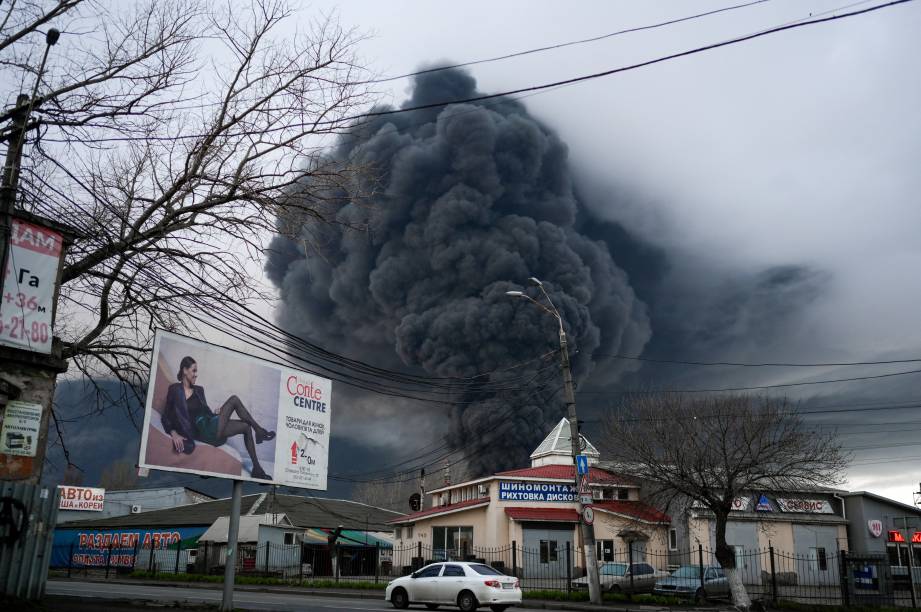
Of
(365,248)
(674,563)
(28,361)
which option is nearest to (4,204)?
(28,361)

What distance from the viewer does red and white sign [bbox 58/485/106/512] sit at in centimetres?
6475

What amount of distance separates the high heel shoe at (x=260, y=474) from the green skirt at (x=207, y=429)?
126 cm

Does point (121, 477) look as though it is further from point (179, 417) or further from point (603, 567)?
point (179, 417)

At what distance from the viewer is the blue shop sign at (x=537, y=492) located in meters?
41.3

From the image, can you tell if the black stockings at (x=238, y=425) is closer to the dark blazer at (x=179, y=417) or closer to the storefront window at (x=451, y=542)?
the dark blazer at (x=179, y=417)

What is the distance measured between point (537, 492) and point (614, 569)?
430 inches

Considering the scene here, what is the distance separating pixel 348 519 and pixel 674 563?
27.9m

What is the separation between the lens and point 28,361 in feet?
43.5

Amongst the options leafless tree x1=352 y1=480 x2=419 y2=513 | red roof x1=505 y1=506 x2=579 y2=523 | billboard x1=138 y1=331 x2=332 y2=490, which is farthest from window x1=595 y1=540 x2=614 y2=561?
leafless tree x1=352 y1=480 x2=419 y2=513

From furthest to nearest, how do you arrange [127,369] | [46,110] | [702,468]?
[702,468] → [127,369] → [46,110]

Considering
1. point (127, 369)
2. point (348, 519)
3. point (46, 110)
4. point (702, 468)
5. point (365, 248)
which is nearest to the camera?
point (46, 110)

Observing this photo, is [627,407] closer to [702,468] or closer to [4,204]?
[702,468]

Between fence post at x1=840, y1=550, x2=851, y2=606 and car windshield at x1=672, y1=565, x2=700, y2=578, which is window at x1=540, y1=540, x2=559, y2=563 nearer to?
car windshield at x1=672, y1=565, x2=700, y2=578

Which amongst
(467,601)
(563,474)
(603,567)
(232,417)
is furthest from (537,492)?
(232,417)
